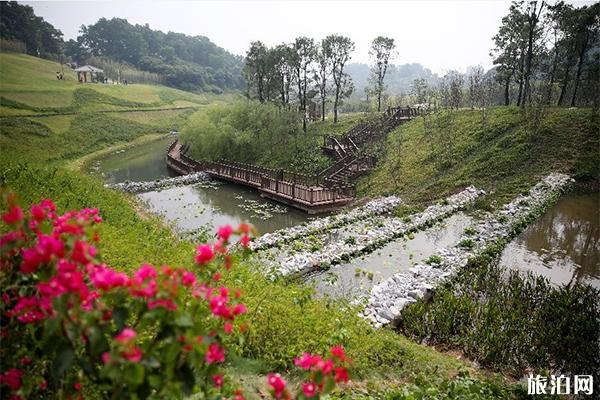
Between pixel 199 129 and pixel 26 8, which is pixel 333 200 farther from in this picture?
pixel 26 8

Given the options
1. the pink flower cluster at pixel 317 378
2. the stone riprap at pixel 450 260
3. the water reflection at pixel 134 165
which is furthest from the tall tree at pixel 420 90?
the pink flower cluster at pixel 317 378

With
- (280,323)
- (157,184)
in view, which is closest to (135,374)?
(280,323)

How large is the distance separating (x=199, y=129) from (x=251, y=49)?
1084 cm

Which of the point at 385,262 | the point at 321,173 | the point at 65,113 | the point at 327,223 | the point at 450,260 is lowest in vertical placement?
the point at 385,262

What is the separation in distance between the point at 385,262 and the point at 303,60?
96.0ft

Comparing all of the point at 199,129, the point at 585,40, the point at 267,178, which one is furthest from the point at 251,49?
the point at 585,40

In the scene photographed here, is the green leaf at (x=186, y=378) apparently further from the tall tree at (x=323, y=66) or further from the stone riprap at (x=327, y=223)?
the tall tree at (x=323, y=66)

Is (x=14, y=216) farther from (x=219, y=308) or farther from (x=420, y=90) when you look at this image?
(x=420, y=90)

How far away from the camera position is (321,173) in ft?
77.6

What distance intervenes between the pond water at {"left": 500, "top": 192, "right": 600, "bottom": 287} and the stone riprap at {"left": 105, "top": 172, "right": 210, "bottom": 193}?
20129mm

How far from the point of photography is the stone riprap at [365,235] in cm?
1114

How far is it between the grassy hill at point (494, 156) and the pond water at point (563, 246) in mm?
2360

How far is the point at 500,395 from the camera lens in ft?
18.3

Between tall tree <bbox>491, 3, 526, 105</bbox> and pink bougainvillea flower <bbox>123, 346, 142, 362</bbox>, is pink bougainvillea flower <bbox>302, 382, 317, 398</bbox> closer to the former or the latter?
pink bougainvillea flower <bbox>123, 346, 142, 362</bbox>
